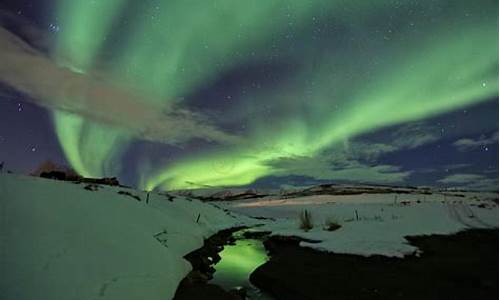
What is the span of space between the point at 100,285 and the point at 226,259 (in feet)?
22.3

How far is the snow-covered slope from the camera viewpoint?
5234 millimetres

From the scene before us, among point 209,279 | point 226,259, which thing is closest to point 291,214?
point 226,259

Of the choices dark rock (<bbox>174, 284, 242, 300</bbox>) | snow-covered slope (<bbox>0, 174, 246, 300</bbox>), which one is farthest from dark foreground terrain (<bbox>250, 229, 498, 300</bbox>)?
snow-covered slope (<bbox>0, 174, 246, 300</bbox>)

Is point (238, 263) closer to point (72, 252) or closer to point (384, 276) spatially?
point (384, 276)

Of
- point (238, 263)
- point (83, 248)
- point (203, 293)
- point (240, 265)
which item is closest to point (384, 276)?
point (203, 293)

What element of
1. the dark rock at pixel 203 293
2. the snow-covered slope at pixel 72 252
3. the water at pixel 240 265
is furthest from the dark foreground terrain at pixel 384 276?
the snow-covered slope at pixel 72 252

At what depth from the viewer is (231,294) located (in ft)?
24.2

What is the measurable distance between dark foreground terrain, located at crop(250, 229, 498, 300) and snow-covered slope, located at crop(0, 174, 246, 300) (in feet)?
8.22

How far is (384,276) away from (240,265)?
4.53 metres

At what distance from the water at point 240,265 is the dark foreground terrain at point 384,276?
1.10 feet

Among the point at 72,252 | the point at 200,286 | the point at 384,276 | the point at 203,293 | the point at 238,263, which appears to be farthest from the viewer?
the point at 238,263

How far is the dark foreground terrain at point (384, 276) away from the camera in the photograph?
6.99 m

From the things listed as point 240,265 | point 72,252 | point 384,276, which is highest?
point 72,252

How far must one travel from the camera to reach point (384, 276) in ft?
26.9
